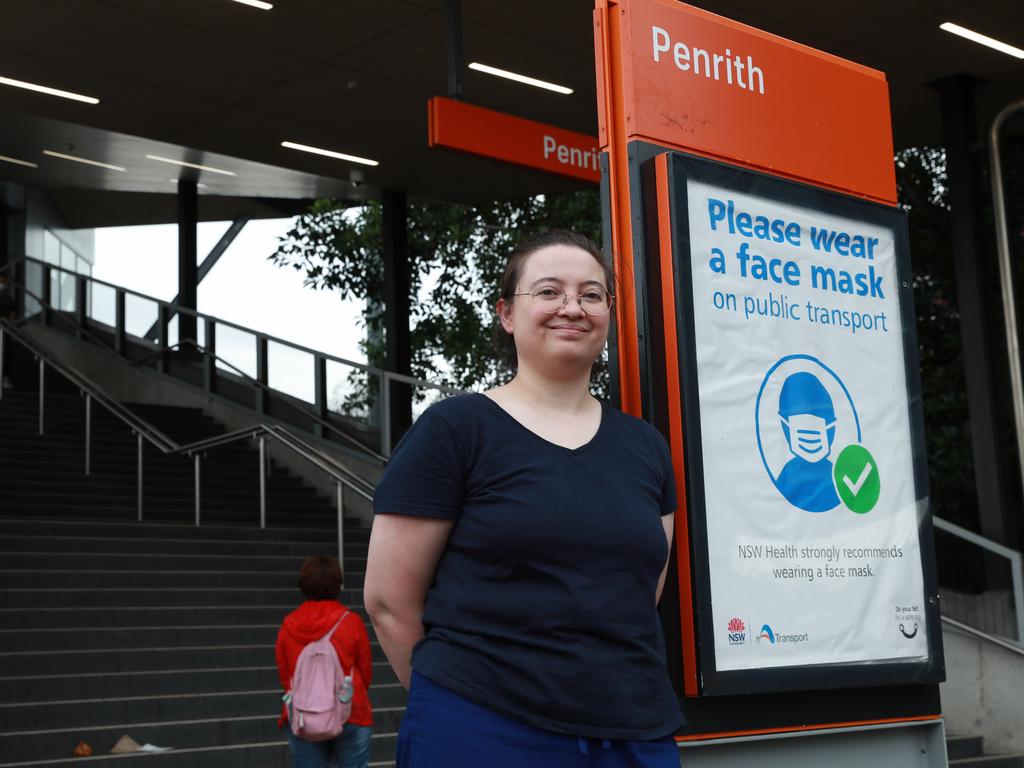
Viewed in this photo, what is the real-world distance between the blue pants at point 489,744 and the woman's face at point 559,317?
23.6 inches

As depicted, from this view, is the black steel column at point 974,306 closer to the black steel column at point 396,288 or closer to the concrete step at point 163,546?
the concrete step at point 163,546

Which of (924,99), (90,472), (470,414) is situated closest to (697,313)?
(470,414)

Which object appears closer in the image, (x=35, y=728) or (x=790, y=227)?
(x=790, y=227)

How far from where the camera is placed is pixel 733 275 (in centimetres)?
275

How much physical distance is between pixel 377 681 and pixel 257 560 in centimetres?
→ 223

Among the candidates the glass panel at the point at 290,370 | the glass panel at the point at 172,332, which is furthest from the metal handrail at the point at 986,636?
the glass panel at the point at 172,332

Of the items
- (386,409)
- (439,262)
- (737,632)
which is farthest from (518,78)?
(737,632)

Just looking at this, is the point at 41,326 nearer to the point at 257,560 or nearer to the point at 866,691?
the point at 257,560

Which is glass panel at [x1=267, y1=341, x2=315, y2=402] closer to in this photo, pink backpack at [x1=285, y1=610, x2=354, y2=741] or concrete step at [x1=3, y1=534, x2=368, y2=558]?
concrete step at [x1=3, y1=534, x2=368, y2=558]

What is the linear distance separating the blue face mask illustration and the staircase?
202 inches

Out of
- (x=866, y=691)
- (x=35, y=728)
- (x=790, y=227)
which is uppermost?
(x=790, y=227)

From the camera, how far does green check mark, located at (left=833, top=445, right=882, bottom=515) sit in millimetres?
2822

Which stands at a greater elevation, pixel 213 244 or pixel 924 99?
pixel 213 244

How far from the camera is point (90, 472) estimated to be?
13.0 meters
